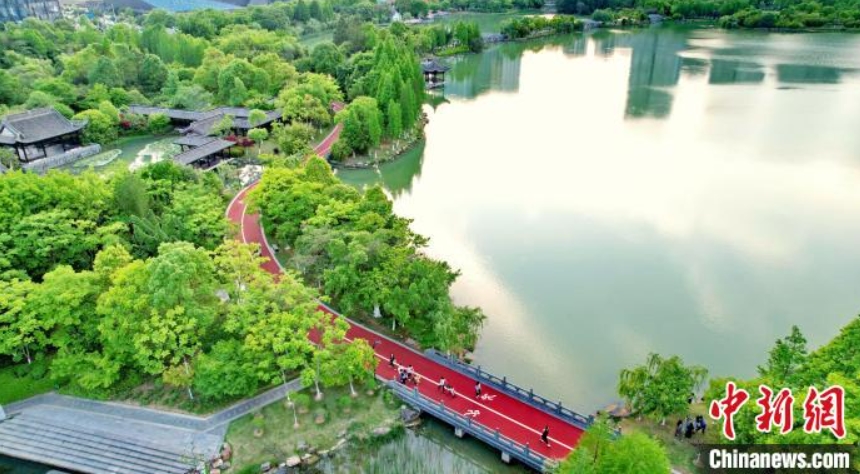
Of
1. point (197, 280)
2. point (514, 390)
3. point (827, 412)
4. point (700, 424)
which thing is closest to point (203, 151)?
point (197, 280)

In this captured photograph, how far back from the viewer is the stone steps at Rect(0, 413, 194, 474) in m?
13.6

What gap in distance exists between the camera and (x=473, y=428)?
1398 centimetres

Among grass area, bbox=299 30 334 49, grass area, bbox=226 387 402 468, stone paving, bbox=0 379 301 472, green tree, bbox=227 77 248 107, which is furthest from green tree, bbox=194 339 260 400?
grass area, bbox=299 30 334 49

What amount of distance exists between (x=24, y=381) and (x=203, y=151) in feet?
55.3

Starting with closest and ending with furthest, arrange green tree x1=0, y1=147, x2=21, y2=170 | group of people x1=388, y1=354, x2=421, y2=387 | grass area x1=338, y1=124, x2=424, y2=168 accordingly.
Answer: group of people x1=388, y1=354, x2=421, y2=387
green tree x1=0, y1=147, x2=21, y2=170
grass area x1=338, y1=124, x2=424, y2=168

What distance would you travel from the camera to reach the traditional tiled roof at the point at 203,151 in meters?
29.0

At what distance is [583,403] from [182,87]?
1485 inches

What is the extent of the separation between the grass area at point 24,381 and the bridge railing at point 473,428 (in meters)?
9.86

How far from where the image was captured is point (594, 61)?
62094 mm

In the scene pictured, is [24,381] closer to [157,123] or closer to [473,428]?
[473,428]

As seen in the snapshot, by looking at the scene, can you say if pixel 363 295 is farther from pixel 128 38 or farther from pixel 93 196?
pixel 128 38

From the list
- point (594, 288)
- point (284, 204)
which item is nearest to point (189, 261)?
point (284, 204)

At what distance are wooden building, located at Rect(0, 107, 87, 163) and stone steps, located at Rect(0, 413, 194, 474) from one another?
2211 centimetres

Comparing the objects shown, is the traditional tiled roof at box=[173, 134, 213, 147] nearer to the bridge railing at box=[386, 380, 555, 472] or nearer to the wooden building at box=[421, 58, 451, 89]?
the bridge railing at box=[386, 380, 555, 472]
